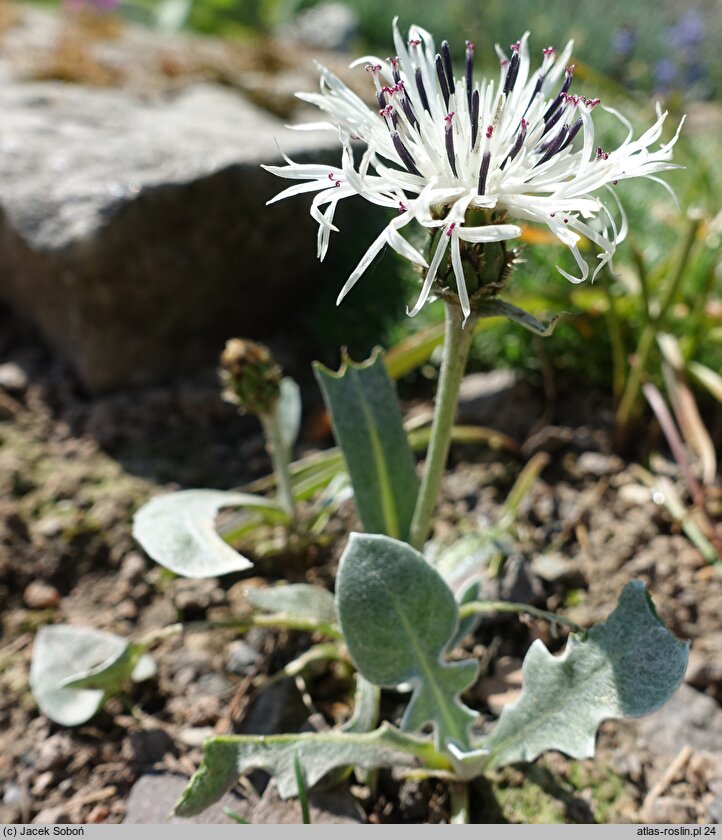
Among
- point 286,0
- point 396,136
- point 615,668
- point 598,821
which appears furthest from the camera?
point 286,0

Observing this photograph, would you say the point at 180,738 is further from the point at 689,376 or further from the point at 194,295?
the point at 689,376

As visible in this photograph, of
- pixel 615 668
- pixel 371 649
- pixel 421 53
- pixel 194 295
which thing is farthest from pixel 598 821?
pixel 194 295

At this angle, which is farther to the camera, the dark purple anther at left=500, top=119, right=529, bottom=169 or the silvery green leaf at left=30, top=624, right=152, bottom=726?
the silvery green leaf at left=30, top=624, right=152, bottom=726

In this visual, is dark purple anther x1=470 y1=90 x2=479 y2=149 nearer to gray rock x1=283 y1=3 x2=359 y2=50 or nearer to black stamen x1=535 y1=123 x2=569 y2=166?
black stamen x1=535 y1=123 x2=569 y2=166

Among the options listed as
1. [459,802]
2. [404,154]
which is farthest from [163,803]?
[404,154]

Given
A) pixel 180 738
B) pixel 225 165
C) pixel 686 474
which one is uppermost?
pixel 225 165

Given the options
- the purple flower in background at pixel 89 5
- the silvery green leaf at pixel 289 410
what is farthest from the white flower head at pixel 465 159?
the purple flower in background at pixel 89 5

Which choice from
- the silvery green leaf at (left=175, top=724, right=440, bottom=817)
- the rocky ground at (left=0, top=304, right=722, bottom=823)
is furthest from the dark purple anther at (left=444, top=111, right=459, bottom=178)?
the rocky ground at (left=0, top=304, right=722, bottom=823)
